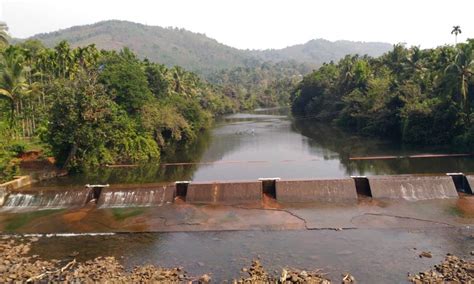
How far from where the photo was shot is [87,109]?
25969 millimetres

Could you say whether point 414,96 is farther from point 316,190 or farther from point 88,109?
point 88,109

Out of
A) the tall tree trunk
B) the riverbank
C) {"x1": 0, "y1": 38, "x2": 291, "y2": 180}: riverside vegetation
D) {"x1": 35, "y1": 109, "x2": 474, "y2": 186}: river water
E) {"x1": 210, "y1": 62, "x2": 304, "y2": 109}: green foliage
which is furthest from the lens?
{"x1": 210, "y1": 62, "x2": 304, "y2": 109}: green foliage

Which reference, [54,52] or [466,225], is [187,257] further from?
[54,52]

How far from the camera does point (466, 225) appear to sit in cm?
1625

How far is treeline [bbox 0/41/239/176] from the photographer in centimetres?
2614

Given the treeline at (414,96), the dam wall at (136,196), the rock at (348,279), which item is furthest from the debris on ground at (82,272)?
the treeline at (414,96)

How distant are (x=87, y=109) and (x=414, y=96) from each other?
27.9 meters

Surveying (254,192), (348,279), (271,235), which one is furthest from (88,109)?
(348,279)

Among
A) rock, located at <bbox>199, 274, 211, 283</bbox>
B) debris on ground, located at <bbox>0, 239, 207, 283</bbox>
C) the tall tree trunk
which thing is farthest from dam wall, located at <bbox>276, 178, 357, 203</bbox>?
the tall tree trunk

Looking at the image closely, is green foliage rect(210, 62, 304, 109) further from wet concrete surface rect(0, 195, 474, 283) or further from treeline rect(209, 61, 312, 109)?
wet concrete surface rect(0, 195, 474, 283)

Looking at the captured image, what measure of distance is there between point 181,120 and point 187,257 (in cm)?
2688

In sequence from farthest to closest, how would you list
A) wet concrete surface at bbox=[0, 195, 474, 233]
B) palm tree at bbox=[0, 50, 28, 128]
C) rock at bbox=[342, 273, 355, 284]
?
palm tree at bbox=[0, 50, 28, 128], wet concrete surface at bbox=[0, 195, 474, 233], rock at bbox=[342, 273, 355, 284]

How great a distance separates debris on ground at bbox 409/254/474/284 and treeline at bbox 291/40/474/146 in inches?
792

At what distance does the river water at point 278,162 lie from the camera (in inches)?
1055
